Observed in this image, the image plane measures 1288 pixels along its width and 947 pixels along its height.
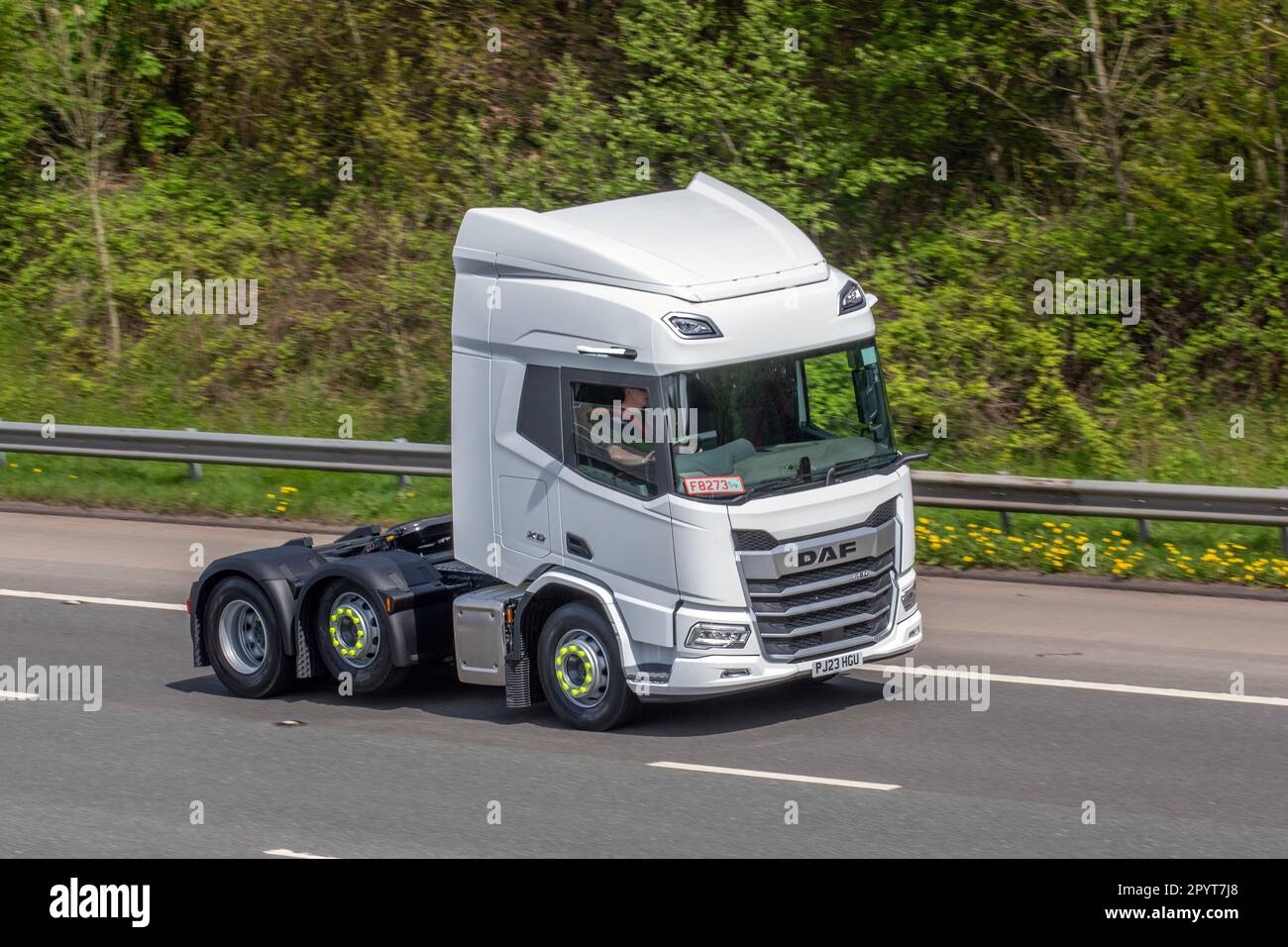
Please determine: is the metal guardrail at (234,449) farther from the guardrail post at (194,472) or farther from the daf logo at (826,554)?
the daf logo at (826,554)

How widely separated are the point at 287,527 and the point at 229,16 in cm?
1127

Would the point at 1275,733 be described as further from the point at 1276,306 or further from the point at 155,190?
the point at 155,190

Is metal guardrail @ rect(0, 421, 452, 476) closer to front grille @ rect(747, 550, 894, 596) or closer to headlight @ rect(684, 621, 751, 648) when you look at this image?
front grille @ rect(747, 550, 894, 596)

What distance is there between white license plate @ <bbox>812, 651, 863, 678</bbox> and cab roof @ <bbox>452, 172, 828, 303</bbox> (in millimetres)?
2181

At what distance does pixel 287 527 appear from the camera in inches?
675

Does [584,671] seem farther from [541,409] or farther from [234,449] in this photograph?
[234,449]

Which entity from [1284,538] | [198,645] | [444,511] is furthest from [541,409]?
[444,511]

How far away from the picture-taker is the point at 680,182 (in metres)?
20.3

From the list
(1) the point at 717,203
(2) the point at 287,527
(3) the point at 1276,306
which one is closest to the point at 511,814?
(1) the point at 717,203

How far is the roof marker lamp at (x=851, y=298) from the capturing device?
423 inches

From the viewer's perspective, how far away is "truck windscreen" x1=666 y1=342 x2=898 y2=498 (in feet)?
33.0

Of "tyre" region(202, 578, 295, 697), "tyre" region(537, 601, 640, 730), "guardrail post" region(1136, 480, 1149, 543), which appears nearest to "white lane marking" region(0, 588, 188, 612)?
"tyre" region(202, 578, 295, 697)

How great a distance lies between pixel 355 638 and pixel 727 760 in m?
2.73

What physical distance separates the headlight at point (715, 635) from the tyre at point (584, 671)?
49 cm
